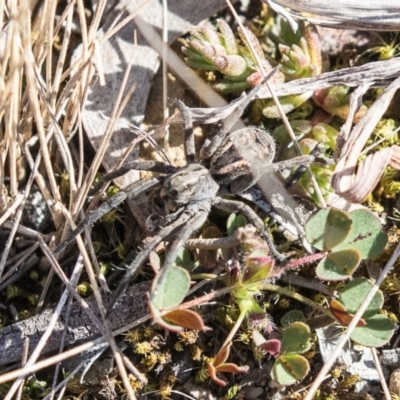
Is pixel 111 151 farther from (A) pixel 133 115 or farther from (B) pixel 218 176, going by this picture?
(B) pixel 218 176

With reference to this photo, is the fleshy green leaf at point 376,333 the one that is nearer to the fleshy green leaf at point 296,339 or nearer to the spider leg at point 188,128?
the fleshy green leaf at point 296,339

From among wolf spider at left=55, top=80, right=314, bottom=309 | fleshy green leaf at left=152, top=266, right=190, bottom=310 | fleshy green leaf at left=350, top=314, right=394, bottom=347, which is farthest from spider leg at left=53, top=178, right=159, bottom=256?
fleshy green leaf at left=350, top=314, right=394, bottom=347

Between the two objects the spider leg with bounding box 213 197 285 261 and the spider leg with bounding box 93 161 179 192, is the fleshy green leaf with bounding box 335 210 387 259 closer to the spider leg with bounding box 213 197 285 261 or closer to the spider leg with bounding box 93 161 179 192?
the spider leg with bounding box 213 197 285 261

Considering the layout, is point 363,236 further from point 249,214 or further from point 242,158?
point 242,158

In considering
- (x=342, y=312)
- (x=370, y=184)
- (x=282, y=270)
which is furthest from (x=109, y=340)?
(x=370, y=184)

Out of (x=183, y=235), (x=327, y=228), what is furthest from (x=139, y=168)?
(x=327, y=228)

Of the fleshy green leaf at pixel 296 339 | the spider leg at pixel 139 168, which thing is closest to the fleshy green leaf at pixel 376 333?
the fleshy green leaf at pixel 296 339
